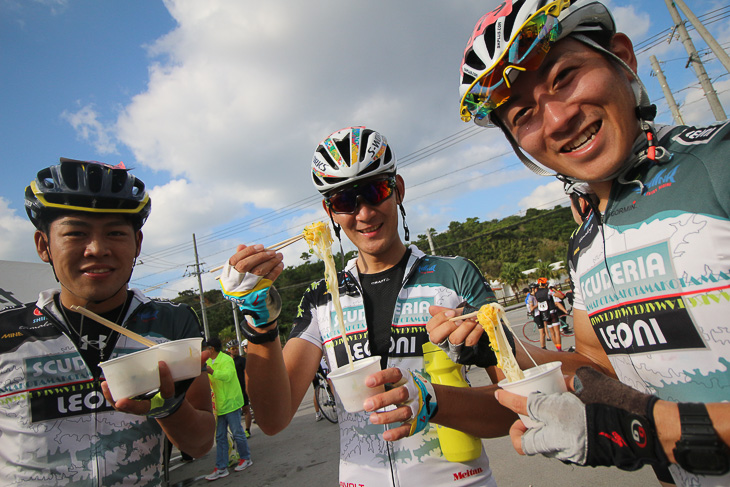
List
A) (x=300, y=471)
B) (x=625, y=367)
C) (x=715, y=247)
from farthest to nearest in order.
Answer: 1. (x=300, y=471)
2. (x=625, y=367)
3. (x=715, y=247)

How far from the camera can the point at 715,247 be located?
143 centimetres

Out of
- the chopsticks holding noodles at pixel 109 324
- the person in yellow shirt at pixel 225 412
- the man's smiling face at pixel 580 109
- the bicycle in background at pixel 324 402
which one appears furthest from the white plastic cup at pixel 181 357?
the bicycle in background at pixel 324 402

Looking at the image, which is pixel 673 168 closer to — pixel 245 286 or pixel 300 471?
pixel 245 286

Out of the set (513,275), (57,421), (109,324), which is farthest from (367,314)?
(513,275)

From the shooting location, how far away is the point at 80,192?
2439 mm

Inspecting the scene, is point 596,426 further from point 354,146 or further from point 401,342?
point 354,146

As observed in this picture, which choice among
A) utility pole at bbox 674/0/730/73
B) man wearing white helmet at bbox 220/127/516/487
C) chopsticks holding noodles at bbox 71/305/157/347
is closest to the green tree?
utility pole at bbox 674/0/730/73

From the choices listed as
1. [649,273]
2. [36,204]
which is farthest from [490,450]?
[36,204]

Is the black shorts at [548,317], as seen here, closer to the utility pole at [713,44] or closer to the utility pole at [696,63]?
the utility pole at [713,44]

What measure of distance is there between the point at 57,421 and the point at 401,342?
7.37 feet

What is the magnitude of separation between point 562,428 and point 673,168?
124 centimetres

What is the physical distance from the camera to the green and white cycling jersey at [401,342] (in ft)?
6.73

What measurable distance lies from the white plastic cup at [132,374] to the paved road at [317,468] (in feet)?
15.5

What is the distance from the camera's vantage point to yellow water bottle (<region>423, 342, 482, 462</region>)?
2.00 meters
